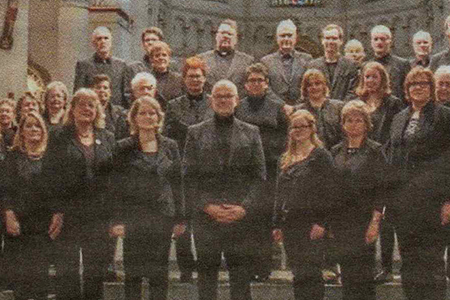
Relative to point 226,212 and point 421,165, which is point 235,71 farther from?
point 421,165

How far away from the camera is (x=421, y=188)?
5.26 m

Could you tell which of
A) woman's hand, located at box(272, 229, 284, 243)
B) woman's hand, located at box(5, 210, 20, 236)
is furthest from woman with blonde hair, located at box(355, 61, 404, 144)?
woman's hand, located at box(5, 210, 20, 236)

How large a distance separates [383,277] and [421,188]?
0.71 m

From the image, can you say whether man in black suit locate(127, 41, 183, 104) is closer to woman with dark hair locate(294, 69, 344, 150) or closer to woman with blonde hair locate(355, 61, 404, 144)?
woman with dark hair locate(294, 69, 344, 150)

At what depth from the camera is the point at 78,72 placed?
7.09 metres

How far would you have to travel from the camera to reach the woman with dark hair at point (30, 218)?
17.7 ft

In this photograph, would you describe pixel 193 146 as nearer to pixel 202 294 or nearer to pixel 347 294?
pixel 202 294

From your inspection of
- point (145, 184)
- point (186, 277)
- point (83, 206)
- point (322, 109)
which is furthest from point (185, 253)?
point (322, 109)

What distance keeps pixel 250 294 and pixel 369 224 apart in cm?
85

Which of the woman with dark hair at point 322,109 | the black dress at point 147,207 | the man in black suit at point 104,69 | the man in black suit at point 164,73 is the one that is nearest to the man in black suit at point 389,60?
the woman with dark hair at point 322,109

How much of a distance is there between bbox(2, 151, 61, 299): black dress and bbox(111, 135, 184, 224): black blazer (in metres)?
0.43

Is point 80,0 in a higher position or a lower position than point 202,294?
higher

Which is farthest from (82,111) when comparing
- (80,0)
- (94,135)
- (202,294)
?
(80,0)

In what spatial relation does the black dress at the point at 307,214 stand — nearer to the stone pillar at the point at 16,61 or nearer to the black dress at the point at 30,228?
the black dress at the point at 30,228
